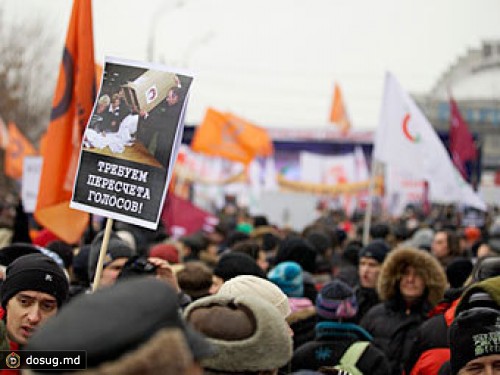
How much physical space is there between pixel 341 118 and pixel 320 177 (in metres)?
12.8

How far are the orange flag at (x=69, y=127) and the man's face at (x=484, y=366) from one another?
3.63m

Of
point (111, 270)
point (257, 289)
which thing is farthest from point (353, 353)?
point (111, 270)

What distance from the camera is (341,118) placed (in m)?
37.5

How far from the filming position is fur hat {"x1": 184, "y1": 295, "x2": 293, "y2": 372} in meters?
2.72

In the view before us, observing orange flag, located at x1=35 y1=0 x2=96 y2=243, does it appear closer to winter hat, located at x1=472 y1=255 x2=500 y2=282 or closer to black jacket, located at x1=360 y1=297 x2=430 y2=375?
black jacket, located at x1=360 y1=297 x2=430 y2=375

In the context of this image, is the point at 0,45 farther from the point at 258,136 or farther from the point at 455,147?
the point at 455,147

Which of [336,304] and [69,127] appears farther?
[69,127]

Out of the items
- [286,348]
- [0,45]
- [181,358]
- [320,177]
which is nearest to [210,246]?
[286,348]

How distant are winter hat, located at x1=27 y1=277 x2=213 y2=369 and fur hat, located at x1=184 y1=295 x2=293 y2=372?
0.71 metres

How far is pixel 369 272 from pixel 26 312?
166 inches

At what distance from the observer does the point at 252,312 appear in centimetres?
286

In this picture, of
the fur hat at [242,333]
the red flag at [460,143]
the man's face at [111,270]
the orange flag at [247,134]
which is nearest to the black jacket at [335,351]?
the man's face at [111,270]

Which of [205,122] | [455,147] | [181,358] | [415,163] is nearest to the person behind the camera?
[181,358]

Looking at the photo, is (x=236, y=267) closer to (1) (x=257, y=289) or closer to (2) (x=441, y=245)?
(1) (x=257, y=289)
